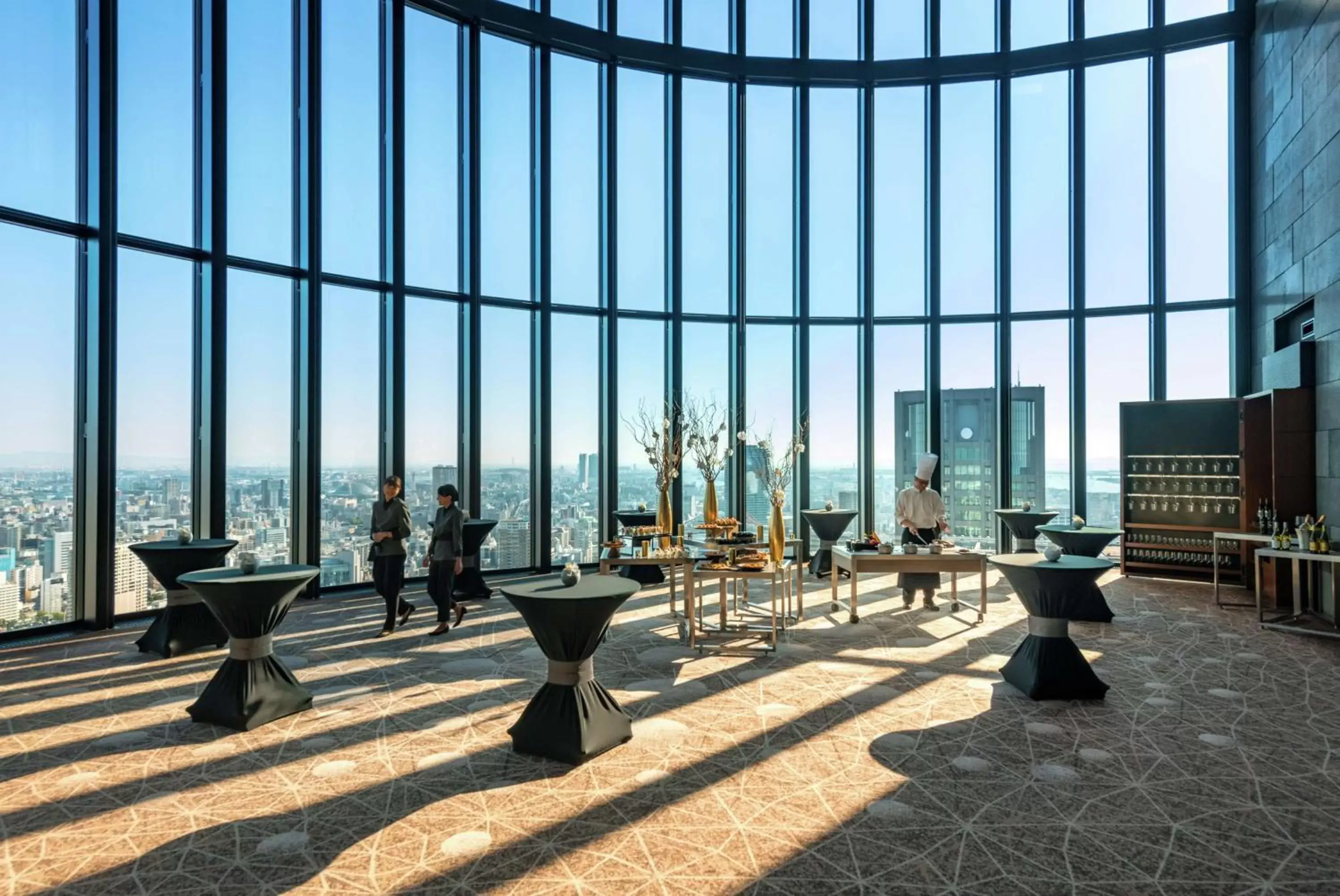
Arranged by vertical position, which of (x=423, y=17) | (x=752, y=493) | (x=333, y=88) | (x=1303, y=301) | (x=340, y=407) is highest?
(x=423, y=17)

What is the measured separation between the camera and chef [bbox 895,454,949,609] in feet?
24.6

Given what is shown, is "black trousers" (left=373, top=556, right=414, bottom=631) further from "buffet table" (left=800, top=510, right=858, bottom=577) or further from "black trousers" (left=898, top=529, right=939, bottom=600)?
"buffet table" (left=800, top=510, right=858, bottom=577)

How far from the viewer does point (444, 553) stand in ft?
21.0

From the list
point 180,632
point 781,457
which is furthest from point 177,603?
point 781,457

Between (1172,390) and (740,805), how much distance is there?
9.34 meters

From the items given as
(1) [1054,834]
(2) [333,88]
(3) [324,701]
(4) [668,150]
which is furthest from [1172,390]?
(2) [333,88]

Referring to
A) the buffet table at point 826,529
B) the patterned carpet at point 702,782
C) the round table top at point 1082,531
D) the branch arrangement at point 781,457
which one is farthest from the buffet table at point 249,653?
the round table top at point 1082,531

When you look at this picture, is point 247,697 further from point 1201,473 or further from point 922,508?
point 1201,473

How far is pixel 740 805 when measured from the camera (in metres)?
3.13

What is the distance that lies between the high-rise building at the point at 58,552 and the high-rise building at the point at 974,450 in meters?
9.65

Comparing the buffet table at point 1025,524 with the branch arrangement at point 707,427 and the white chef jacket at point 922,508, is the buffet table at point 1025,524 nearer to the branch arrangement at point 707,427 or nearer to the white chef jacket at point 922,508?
the white chef jacket at point 922,508

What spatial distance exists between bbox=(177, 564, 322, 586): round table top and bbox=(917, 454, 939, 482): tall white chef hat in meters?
5.89

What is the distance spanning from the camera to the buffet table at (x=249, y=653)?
410 centimetres

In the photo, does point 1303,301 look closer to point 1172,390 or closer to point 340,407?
point 1172,390
